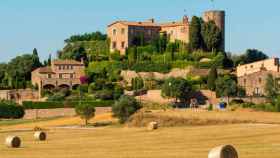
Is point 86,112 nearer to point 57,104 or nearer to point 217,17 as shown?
point 57,104

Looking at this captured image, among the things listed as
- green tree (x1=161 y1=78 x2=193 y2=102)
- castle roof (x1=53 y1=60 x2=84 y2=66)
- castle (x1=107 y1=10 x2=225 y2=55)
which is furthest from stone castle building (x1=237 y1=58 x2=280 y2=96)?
castle roof (x1=53 y1=60 x2=84 y2=66)

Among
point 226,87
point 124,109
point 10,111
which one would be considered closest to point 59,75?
point 10,111

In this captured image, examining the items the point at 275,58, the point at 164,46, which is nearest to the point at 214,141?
the point at 275,58

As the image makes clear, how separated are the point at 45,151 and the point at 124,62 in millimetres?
72654

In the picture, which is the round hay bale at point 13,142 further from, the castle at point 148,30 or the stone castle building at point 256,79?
the castle at point 148,30

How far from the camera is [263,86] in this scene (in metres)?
96.8

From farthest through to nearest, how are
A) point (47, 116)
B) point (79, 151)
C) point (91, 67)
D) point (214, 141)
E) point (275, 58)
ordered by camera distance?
point (91, 67) → point (275, 58) → point (47, 116) → point (214, 141) → point (79, 151)

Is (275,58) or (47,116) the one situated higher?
(275,58)

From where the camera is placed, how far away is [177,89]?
9269cm

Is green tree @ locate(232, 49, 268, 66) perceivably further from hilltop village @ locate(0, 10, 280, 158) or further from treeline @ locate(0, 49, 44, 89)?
treeline @ locate(0, 49, 44, 89)

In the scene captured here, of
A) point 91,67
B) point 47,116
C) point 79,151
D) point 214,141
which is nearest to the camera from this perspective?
point 79,151

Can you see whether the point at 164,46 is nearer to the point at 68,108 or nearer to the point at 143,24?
the point at 143,24

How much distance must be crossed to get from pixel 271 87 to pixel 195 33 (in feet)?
76.4

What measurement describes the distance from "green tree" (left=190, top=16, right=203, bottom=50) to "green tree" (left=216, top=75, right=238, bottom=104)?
17.3 m
